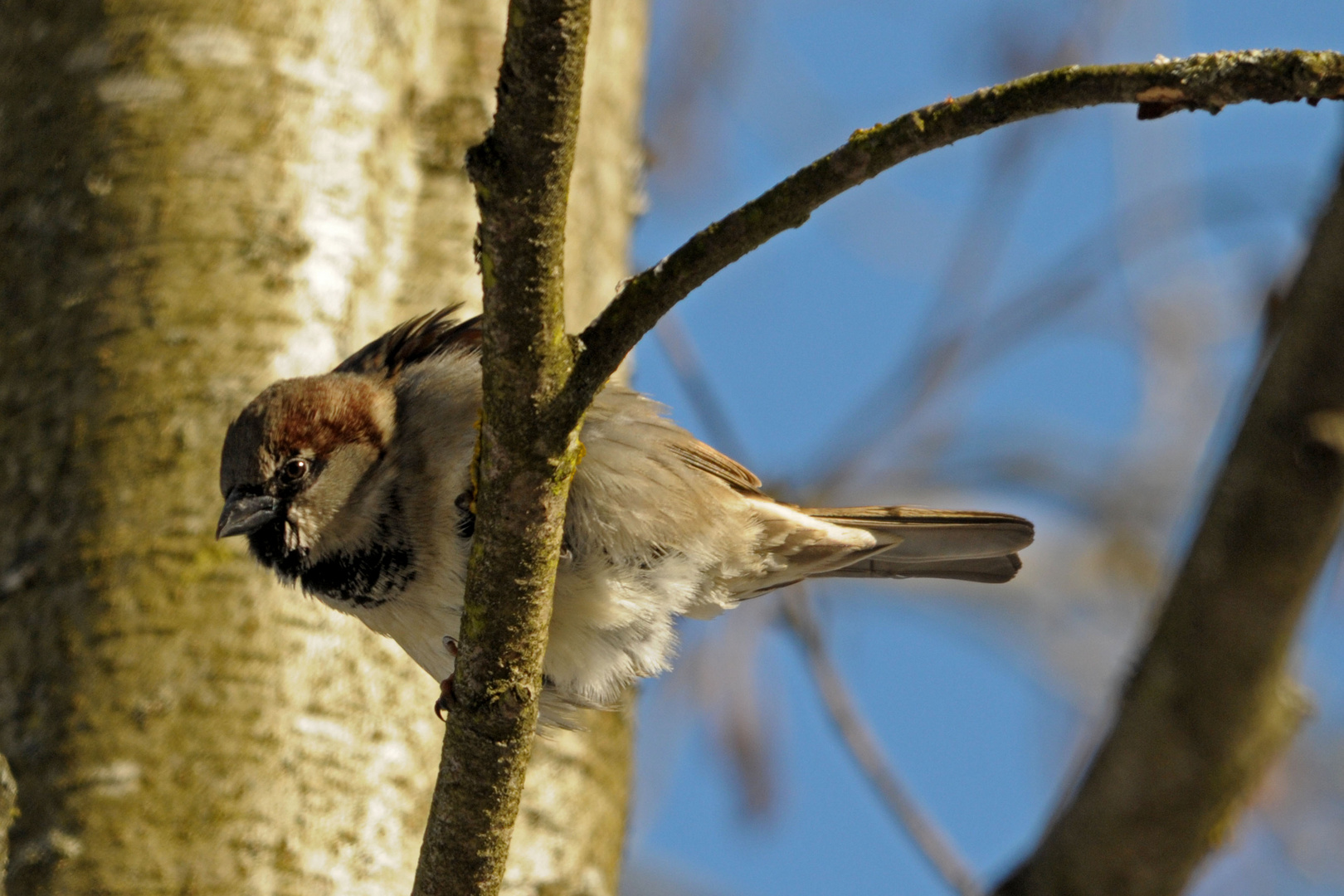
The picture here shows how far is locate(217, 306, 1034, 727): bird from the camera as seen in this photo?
2.46m

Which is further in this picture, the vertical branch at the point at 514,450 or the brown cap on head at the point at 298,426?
the brown cap on head at the point at 298,426

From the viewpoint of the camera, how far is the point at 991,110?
1391mm

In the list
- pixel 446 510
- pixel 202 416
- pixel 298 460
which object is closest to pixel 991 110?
pixel 446 510

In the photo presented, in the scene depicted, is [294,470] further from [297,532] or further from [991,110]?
[991,110]

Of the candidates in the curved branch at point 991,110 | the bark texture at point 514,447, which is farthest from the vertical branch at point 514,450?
the curved branch at point 991,110

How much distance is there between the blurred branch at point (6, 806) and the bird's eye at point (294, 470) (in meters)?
0.72

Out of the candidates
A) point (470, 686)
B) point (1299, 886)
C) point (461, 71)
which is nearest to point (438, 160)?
point (461, 71)

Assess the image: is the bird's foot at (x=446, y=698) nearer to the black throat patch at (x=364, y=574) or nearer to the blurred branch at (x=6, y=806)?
the black throat patch at (x=364, y=574)

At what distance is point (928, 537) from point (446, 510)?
118 centimetres

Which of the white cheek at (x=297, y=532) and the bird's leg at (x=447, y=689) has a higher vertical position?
the white cheek at (x=297, y=532)

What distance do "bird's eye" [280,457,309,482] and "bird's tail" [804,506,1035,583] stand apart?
1.09 metres

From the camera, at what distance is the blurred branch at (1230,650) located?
2486 mm

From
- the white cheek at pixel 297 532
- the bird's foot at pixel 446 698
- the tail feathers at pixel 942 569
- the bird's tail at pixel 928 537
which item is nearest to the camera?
the bird's foot at pixel 446 698

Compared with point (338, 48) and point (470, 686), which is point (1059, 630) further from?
point (470, 686)
